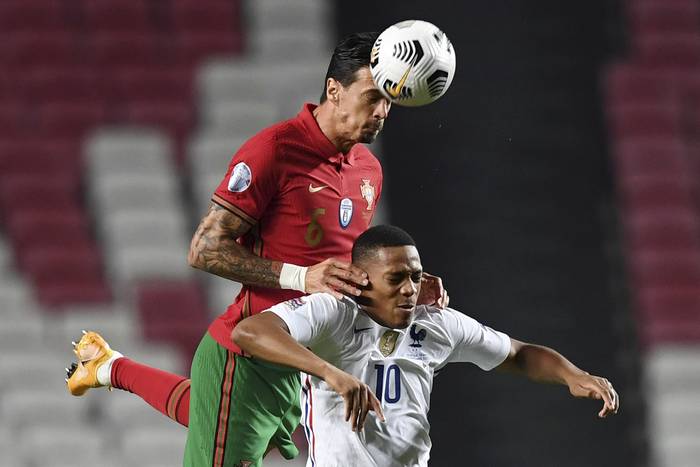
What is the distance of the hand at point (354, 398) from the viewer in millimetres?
2816

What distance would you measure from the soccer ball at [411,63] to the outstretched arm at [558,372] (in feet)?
2.51

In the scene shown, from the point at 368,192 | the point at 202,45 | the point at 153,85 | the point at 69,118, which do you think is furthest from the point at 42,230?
the point at 368,192

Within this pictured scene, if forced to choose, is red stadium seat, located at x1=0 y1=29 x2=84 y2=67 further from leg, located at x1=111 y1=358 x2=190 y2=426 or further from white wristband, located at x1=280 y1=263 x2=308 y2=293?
white wristband, located at x1=280 y1=263 x2=308 y2=293

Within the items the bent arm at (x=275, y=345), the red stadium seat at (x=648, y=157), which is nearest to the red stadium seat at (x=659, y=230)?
the red stadium seat at (x=648, y=157)

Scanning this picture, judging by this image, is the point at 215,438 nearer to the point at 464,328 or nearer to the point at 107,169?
the point at 464,328

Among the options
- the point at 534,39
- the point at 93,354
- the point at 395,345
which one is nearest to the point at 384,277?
the point at 395,345

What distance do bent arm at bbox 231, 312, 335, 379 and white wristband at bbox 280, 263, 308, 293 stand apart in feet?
0.79

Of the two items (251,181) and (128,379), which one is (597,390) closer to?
(251,181)

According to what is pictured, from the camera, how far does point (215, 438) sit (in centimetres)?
362

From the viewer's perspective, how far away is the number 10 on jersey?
10.9 feet

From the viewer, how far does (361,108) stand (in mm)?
3447

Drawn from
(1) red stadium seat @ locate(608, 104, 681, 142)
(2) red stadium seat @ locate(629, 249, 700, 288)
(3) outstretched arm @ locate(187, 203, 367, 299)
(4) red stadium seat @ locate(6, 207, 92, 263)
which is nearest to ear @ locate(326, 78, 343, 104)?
(3) outstretched arm @ locate(187, 203, 367, 299)

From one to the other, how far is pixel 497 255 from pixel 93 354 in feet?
12.7

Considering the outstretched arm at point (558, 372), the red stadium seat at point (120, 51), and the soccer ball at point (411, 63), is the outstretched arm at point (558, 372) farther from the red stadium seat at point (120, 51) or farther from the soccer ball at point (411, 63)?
the red stadium seat at point (120, 51)
